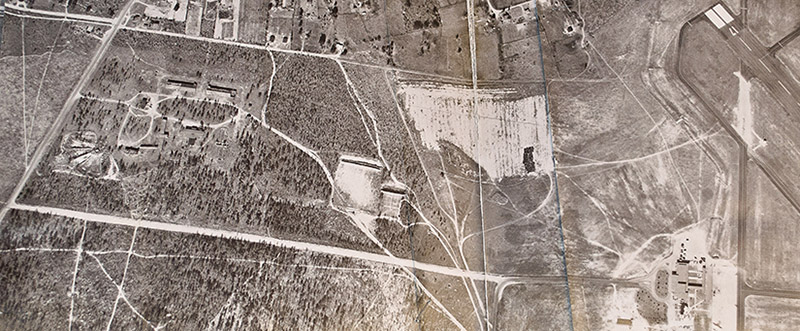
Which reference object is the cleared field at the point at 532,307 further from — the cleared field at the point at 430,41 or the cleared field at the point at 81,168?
the cleared field at the point at 81,168

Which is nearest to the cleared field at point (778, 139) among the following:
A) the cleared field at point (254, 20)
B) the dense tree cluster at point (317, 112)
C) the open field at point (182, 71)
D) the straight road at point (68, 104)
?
the dense tree cluster at point (317, 112)

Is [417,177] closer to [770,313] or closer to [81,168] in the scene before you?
[81,168]

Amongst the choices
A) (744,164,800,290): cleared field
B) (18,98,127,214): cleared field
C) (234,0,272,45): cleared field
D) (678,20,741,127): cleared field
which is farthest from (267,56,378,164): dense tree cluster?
(744,164,800,290): cleared field

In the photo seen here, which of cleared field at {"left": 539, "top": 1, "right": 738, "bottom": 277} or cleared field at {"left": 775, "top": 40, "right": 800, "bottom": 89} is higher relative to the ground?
cleared field at {"left": 775, "top": 40, "right": 800, "bottom": 89}

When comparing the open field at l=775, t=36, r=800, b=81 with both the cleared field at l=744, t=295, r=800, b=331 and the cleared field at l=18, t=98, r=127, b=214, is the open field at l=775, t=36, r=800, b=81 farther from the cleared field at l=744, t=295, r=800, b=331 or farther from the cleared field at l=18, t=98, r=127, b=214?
the cleared field at l=18, t=98, r=127, b=214

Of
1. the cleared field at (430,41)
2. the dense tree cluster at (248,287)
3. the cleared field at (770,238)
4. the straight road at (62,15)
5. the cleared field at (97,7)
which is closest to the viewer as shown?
the dense tree cluster at (248,287)
